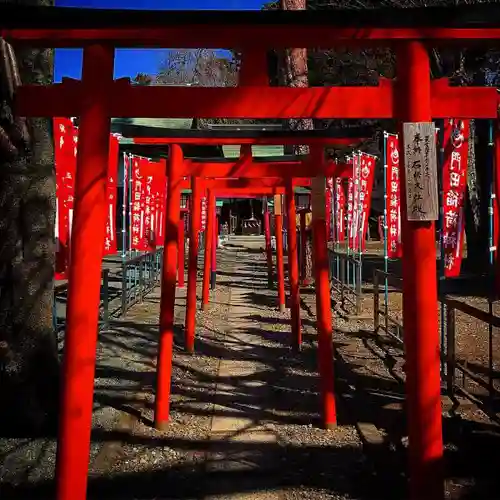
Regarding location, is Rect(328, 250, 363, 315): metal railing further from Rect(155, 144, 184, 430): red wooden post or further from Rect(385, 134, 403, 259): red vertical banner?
Rect(155, 144, 184, 430): red wooden post

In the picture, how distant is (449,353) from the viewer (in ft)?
17.5

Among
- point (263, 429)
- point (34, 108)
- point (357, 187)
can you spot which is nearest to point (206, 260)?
point (357, 187)

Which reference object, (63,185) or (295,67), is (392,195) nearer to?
(295,67)

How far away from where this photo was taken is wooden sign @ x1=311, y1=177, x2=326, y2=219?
17.1 feet

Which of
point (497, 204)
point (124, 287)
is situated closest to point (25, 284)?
point (497, 204)

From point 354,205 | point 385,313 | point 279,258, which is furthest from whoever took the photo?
point 279,258

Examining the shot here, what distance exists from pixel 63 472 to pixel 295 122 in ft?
31.0

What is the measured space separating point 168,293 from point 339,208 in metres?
7.49

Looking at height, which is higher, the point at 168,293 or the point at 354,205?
the point at 354,205

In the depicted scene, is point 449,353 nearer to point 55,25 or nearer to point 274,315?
point 55,25

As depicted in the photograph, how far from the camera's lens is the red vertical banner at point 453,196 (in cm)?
629

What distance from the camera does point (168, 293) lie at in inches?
206

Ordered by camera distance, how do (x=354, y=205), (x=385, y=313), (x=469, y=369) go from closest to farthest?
(x=469, y=369)
(x=385, y=313)
(x=354, y=205)

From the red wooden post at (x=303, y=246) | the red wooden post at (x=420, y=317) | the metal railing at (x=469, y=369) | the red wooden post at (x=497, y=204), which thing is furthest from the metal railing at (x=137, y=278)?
the red wooden post at (x=420, y=317)
